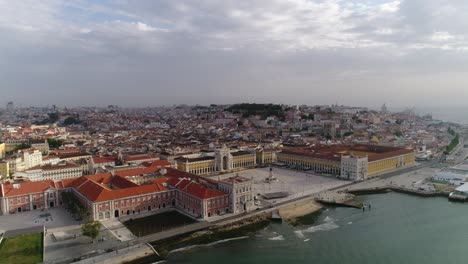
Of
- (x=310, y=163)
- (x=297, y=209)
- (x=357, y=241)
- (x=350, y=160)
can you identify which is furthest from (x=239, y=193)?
(x=310, y=163)

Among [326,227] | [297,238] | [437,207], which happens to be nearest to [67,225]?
[297,238]

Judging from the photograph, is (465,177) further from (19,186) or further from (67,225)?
(19,186)

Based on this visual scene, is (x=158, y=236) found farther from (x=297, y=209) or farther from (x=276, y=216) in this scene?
(x=297, y=209)

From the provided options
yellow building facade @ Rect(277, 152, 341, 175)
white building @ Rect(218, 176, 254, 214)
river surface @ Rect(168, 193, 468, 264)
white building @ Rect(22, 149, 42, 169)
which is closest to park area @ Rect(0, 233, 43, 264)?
river surface @ Rect(168, 193, 468, 264)

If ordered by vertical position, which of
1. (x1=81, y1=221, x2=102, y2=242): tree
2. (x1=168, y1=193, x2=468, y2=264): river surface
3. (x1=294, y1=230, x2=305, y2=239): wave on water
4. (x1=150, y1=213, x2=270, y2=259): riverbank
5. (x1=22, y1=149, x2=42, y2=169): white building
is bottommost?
(x1=168, y1=193, x2=468, y2=264): river surface

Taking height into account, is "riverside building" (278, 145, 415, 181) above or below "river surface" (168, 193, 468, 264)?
above

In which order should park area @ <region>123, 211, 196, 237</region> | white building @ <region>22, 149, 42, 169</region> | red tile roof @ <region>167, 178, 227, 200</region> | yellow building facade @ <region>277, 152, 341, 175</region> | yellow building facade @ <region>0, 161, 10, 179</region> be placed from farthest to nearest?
yellow building facade @ <region>277, 152, 341, 175</region> → white building @ <region>22, 149, 42, 169</region> → yellow building facade @ <region>0, 161, 10, 179</region> → red tile roof @ <region>167, 178, 227, 200</region> → park area @ <region>123, 211, 196, 237</region>

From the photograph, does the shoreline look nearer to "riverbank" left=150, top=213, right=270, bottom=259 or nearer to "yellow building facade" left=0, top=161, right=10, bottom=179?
"riverbank" left=150, top=213, right=270, bottom=259

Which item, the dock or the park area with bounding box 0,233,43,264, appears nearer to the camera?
the park area with bounding box 0,233,43,264
